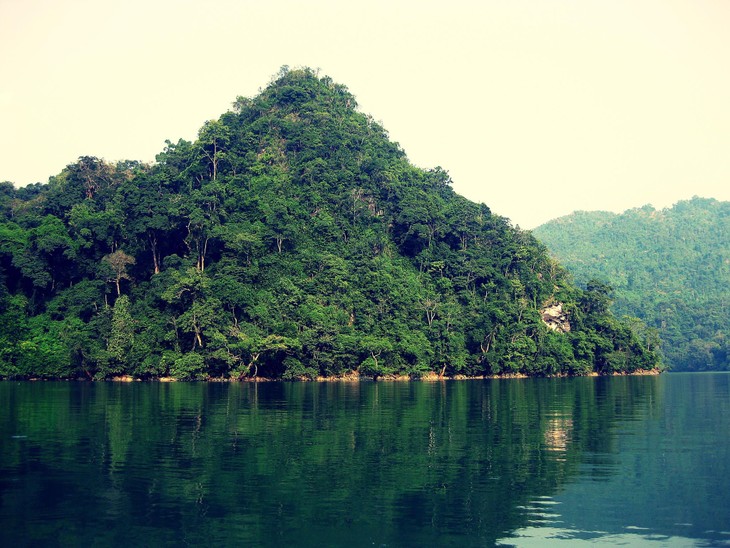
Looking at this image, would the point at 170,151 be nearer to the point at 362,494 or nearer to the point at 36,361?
the point at 36,361

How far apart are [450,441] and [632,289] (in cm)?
17172

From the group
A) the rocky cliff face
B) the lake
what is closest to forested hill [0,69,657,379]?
the rocky cliff face

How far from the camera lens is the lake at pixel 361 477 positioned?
1973cm

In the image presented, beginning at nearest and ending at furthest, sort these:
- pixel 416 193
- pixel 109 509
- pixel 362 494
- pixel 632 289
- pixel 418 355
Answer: pixel 109 509, pixel 362 494, pixel 418 355, pixel 416 193, pixel 632 289

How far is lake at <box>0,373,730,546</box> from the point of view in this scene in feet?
64.7

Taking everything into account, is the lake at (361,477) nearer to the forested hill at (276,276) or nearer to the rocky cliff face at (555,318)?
the forested hill at (276,276)

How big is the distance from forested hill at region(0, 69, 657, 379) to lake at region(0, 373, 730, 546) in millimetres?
45383

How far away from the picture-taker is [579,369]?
110m

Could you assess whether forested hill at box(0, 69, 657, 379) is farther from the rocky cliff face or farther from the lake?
the lake

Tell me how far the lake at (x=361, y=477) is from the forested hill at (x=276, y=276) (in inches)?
1787

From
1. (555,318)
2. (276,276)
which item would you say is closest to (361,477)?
(276,276)

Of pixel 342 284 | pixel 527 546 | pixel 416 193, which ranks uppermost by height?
pixel 416 193

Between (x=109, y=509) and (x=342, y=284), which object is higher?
(x=342, y=284)

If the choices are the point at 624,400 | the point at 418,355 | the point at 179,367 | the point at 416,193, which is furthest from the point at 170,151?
the point at 624,400
